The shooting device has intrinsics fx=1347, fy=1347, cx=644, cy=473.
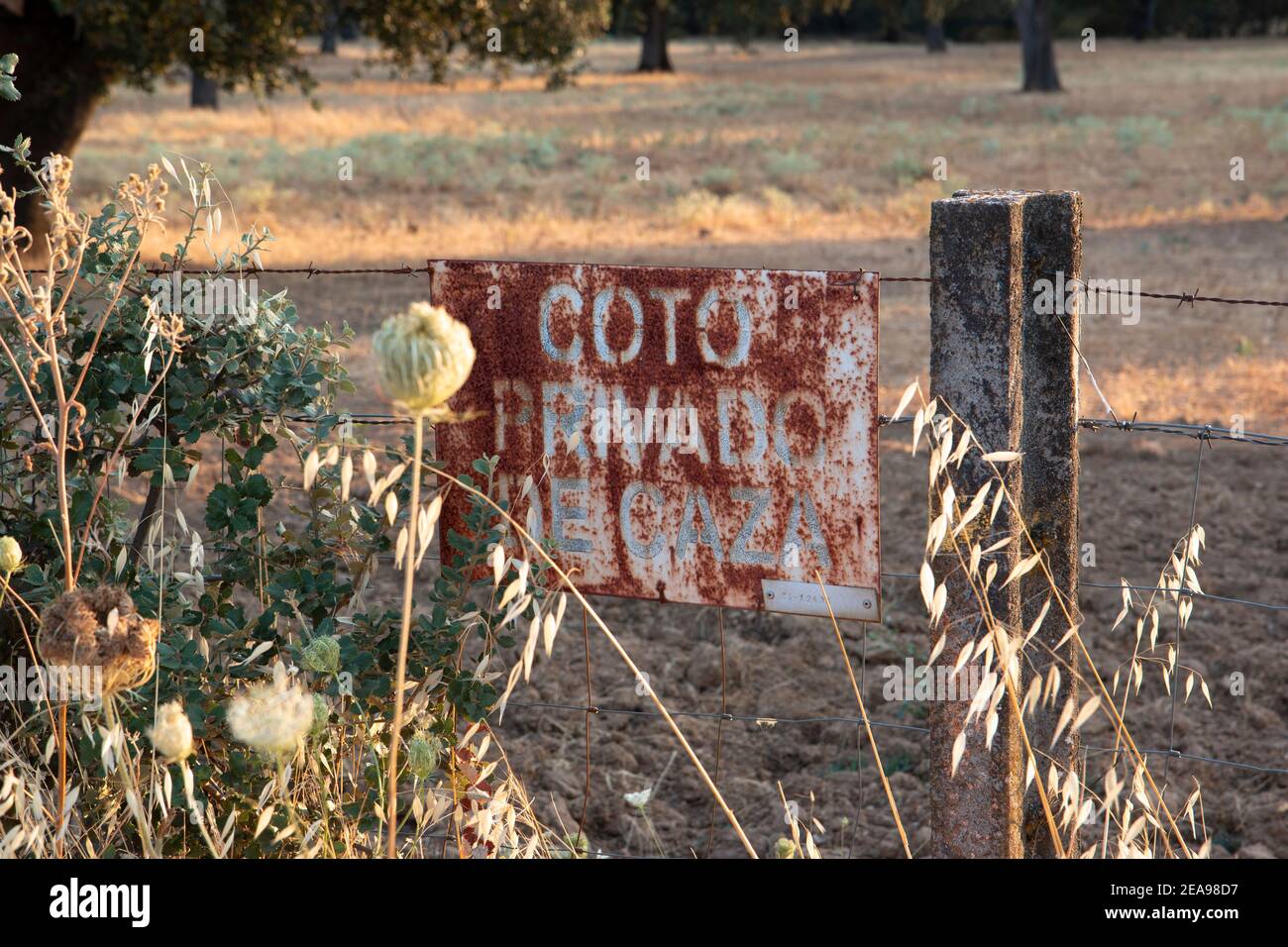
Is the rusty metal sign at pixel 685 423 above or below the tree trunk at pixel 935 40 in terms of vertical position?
below

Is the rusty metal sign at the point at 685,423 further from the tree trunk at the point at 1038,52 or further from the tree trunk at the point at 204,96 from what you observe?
the tree trunk at the point at 1038,52

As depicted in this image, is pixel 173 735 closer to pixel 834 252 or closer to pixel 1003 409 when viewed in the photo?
pixel 1003 409

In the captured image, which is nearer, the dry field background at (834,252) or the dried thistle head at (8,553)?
the dried thistle head at (8,553)

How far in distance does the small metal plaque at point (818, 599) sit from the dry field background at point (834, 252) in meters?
1.25

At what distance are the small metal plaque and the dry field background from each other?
4.09 ft

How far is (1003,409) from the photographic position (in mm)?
2379

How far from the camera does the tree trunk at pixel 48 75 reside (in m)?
11.2

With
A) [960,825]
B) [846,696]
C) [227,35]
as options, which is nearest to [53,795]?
[960,825]

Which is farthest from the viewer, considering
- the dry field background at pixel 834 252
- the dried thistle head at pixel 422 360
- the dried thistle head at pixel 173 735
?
the dry field background at pixel 834 252

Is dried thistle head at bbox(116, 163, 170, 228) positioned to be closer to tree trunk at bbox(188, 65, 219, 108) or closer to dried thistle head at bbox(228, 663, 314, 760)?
dried thistle head at bbox(228, 663, 314, 760)

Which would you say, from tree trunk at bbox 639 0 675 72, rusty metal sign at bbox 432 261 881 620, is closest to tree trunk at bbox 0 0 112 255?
rusty metal sign at bbox 432 261 881 620

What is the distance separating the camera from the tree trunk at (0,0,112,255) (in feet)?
36.8

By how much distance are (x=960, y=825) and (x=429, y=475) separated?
132 cm

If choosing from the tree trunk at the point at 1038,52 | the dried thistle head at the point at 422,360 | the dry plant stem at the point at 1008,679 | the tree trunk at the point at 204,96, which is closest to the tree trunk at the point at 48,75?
the dry plant stem at the point at 1008,679
